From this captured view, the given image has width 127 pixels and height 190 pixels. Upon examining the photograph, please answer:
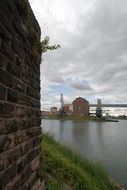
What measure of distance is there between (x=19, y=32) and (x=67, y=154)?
10.4m

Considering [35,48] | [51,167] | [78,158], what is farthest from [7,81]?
[78,158]

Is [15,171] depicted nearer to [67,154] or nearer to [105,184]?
[105,184]

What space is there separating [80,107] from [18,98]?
161 metres

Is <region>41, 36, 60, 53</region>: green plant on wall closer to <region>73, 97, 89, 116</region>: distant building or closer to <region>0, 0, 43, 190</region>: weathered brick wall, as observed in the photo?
<region>0, 0, 43, 190</region>: weathered brick wall

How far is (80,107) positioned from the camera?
164375mm

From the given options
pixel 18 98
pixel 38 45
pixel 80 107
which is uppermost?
pixel 80 107

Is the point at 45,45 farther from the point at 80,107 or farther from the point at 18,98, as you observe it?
the point at 80,107

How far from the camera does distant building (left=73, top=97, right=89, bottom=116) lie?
162225mm

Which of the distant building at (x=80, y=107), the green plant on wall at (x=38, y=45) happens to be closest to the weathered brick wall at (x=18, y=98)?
the green plant on wall at (x=38, y=45)

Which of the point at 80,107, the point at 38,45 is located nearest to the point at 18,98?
the point at 38,45

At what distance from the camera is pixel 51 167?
9039mm

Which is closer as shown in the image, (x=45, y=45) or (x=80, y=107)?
(x=45, y=45)

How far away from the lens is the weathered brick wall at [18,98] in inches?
128

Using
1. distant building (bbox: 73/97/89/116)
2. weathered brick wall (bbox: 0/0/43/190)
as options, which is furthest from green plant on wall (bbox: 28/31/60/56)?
distant building (bbox: 73/97/89/116)
